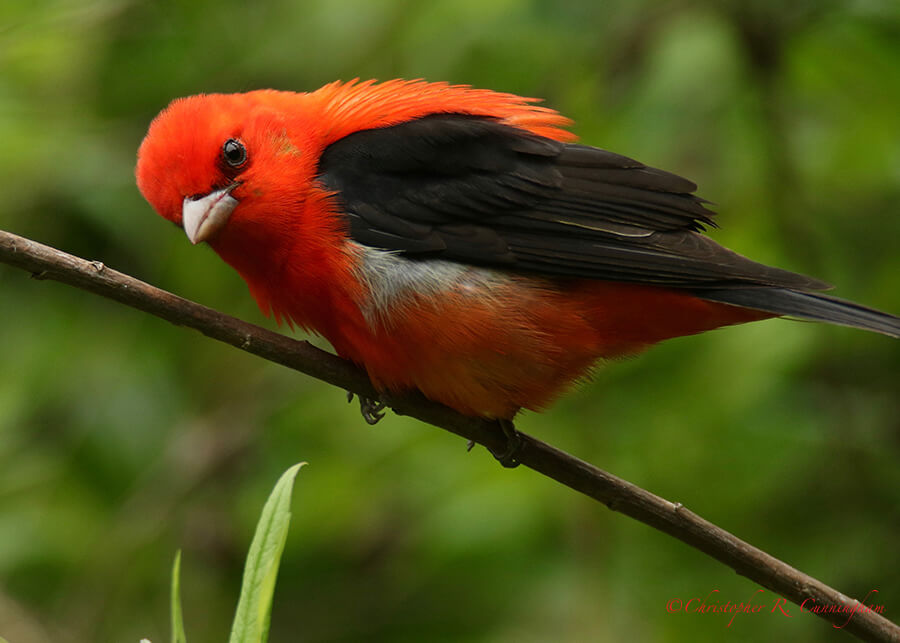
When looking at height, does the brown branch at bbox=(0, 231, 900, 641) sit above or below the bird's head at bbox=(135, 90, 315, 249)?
below

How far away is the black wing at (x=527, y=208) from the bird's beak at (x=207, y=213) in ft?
1.30

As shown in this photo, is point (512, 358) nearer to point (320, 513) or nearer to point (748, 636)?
point (320, 513)

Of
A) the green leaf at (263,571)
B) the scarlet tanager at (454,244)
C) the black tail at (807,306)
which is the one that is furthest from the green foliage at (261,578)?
the black tail at (807,306)

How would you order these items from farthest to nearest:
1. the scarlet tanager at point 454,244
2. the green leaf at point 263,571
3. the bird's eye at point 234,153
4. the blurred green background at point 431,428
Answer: the blurred green background at point 431,428 → the bird's eye at point 234,153 → the scarlet tanager at point 454,244 → the green leaf at point 263,571

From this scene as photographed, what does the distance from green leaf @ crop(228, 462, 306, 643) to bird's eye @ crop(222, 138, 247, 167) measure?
1.98m

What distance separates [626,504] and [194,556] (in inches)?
90.6

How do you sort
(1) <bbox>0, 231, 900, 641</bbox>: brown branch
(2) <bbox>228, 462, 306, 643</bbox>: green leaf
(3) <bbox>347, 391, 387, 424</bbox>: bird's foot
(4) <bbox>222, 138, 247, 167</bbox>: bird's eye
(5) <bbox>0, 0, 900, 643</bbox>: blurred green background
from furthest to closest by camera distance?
(5) <bbox>0, 0, 900, 643</bbox>: blurred green background → (3) <bbox>347, 391, 387, 424</bbox>: bird's foot → (4) <bbox>222, 138, 247, 167</bbox>: bird's eye → (1) <bbox>0, 231, 900, 641</bbox>: brown branch → (2) <bbox>228, 462, 306, 643</bbox>: green leaf

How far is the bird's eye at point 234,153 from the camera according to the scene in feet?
13.2

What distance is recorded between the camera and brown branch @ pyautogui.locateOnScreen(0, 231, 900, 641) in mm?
3127

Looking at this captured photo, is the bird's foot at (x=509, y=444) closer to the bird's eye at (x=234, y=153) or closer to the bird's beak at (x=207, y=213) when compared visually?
the bird's beak at (x=207, y=213)

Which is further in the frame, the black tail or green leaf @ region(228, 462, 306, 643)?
the black tail

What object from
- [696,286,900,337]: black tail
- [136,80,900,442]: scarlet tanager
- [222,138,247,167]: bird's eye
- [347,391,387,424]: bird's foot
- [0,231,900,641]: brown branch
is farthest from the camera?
[347,391,387,424]: bird's foot

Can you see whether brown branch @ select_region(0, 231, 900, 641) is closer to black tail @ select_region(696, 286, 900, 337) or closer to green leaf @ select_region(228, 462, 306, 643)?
black tail @ select_region(696, 286, 900, 337)

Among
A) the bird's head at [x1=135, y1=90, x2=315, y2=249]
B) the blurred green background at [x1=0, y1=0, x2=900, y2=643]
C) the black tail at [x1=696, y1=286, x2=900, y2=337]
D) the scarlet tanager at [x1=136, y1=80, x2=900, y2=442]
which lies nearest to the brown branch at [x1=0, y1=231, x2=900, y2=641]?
the scarlet tanager at [x1=136, y1=80, x2=900, y2=442]
